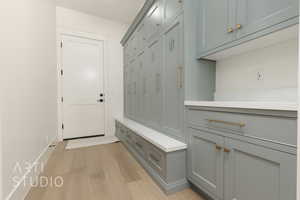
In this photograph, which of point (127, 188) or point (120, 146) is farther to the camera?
point (120, 146)

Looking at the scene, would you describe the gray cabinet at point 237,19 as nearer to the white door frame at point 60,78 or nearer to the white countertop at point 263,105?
the white countertop at point 263,105

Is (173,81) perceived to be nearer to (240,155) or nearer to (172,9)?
(172,9)

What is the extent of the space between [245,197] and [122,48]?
144 inches

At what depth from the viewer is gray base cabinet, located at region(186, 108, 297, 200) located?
76 cm

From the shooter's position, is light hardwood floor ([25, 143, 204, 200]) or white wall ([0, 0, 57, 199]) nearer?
white wall ([0, 0, 57, 199])

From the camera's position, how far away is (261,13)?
969 millimetres

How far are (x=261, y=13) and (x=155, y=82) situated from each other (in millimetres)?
1250

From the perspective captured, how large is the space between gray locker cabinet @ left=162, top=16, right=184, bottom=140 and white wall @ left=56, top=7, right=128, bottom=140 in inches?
84.9

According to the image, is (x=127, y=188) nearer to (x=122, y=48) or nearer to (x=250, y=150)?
(x=250, y=150)

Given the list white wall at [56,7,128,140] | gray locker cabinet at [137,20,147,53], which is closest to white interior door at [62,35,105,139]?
white wall at [56,7,128,140]

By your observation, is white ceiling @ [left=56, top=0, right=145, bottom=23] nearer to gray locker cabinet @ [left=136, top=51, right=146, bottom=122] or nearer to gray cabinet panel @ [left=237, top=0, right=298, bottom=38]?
gray locker cabinet @ [left=136, top=51, right=146, bottom=122]

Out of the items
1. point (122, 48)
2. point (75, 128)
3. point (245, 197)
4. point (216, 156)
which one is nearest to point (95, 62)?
point (122, 48)

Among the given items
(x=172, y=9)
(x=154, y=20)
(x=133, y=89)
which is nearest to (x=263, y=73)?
(x=172, y=9)

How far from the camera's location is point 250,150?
899 mm
